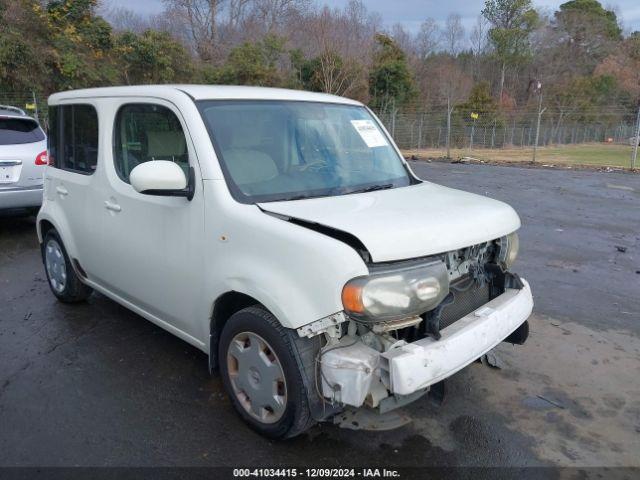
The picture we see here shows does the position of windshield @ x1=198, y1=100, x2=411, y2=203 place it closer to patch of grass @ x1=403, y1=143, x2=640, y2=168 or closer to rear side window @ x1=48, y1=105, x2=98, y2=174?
rear side window @ x1=48, y1=105, x2=98, y2=174

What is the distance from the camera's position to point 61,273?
4.79 metres

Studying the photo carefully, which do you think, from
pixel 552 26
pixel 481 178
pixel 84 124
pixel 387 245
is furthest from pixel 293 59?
pixel 552 26

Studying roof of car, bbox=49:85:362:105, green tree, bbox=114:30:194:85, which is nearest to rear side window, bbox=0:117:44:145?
roof of car, bbox=49:85:362:105

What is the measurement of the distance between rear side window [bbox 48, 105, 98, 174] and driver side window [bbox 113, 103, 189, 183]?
33cm


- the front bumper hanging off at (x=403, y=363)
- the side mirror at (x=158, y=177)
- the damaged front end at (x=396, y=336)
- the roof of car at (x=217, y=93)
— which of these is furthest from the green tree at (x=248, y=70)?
the front bumper hanging off at (x=403, y=363)

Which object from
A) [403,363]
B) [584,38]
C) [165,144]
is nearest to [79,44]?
[165,144]

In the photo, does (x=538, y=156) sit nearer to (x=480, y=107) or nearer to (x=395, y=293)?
(x=480, y=107)

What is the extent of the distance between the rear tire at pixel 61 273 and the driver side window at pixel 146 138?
134 centimetres

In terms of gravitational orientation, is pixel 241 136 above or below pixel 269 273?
above

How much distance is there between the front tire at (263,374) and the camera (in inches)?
103

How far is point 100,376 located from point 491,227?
2.72 metres

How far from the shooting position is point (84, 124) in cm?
415

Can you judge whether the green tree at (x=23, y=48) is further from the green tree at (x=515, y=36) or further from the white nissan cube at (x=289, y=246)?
the green tree at (x=515, y=36)

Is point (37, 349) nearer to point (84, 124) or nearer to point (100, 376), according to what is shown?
point (100, 376)
